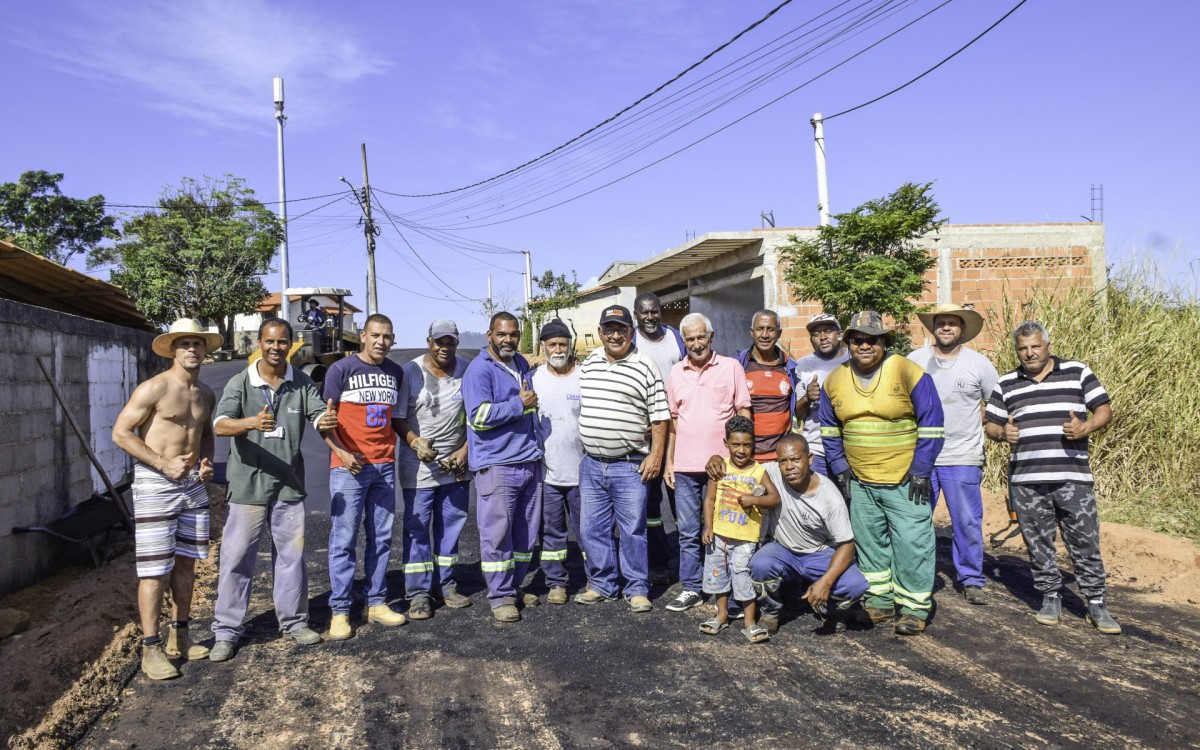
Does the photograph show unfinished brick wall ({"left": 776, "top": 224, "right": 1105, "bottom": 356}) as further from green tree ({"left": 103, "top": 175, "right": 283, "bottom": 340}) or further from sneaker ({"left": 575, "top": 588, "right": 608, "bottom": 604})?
green tree ({"left": 103, "top": 175, "right": 283, "bottom": 340})

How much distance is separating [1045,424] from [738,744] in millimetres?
3116

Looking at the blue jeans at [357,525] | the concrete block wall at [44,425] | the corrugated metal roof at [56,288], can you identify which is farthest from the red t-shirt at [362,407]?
the corrugated metal roof at [56,288]

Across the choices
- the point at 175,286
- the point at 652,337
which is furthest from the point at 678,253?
the point at 175,286

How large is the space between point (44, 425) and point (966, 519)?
7218mm

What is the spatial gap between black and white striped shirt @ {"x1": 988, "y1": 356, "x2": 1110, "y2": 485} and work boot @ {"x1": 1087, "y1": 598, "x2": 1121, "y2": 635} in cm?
75

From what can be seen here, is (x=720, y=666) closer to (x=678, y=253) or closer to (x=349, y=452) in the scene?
(x=349, y=452)

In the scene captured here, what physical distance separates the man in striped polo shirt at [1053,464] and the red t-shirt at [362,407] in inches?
158

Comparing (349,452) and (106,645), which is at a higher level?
(349,452)

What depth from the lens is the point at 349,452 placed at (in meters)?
5.47

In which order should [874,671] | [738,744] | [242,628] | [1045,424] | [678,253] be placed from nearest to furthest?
[738,744] < [874,671] < [242,628] < [1045,424] < [678,253]

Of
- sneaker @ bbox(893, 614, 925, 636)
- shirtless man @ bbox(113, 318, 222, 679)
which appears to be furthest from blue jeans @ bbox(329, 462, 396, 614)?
sneaker @ bbox(893, 614, 925, 636)

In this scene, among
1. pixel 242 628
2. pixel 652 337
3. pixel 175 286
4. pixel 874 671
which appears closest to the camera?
pixel 874 671

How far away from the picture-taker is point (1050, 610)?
5.32 meters

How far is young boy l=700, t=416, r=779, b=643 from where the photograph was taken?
17.2 feet
